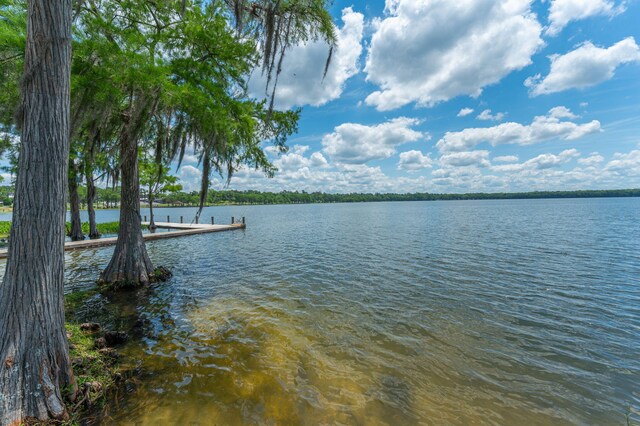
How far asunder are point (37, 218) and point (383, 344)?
5736 millimetres

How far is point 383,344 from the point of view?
219 inches

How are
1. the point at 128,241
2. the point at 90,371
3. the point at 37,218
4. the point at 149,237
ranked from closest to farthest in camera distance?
the point at 37,218 < the point at 90,371 < the point at 128,241 < the point at 149,237

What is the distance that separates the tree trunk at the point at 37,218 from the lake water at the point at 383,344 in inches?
38.6

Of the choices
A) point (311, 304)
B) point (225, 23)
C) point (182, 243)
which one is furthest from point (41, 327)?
point (182, 243)

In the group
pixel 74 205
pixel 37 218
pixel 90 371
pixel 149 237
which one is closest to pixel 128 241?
pixel 90 371

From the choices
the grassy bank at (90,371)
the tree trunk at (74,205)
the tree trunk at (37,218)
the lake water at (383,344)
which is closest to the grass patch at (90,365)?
the grassy bank at (90,371)

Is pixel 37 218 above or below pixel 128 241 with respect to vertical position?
above

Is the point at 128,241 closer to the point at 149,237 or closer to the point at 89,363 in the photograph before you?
the point at 89,363

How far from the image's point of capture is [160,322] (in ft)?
20.9

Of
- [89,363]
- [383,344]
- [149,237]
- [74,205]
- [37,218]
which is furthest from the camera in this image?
[149,237]

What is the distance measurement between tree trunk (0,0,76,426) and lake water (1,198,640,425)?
Answer: 0.98m

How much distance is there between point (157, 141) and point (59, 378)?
617 cm

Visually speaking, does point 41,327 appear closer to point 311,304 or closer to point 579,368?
point 311,304

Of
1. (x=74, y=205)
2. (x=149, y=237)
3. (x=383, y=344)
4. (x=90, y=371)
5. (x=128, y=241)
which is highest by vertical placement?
(x=74, y=205)
